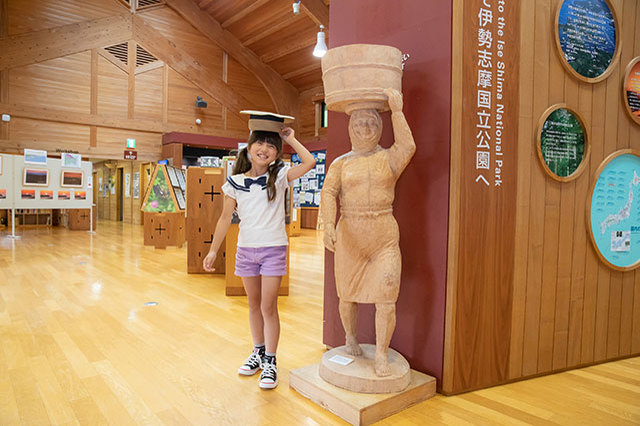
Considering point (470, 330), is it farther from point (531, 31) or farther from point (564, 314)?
point (531, 31)

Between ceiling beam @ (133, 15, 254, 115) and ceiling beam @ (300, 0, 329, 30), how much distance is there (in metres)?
4.56

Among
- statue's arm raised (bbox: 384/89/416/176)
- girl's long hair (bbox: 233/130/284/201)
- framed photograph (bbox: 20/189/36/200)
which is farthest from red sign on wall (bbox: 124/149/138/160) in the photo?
statue's arm raised (bbox: 384/89/416/176)

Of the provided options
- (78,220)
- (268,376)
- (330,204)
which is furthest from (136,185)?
(330,204)

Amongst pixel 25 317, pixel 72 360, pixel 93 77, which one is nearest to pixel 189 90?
pixel 93 77

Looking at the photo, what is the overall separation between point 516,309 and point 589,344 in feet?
2.22

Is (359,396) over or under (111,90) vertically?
under

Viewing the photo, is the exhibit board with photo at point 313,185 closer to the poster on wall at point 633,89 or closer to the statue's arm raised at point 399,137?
the poster on wall at point 633,89

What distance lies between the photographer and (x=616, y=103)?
→ 98.3 inches

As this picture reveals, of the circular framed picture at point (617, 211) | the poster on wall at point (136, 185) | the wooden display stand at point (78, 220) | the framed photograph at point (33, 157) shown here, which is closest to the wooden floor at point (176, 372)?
the circular framed picture at point (617, 211)

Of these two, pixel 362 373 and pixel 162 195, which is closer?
pixel 362 373

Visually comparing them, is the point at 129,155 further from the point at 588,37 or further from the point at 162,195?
the point at 588,37

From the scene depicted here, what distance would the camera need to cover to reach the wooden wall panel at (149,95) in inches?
458

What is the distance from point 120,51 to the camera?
1138 cm

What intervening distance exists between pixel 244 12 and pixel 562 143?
11411mm
